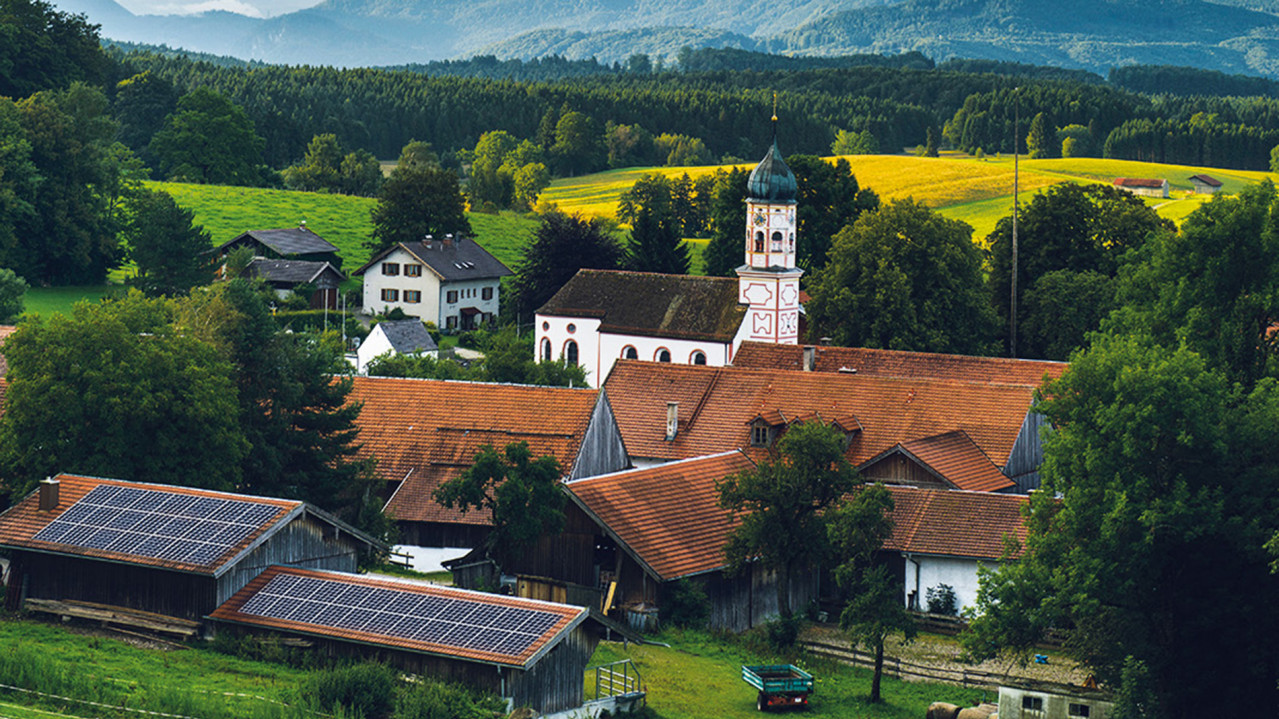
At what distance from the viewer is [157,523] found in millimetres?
39938

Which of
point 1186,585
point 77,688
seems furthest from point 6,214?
point 1186,585

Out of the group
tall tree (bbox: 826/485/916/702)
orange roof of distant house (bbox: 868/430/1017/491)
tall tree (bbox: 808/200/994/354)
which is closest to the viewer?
tall tree (bbox: 826/485/916/702)

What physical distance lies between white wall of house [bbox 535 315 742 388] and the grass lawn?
3829 centimetres

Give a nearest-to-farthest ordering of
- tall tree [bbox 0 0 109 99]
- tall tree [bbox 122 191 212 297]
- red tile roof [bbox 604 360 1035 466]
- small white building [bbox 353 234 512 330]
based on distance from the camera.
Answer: red tile roof [bbox 604 360 1035 466] → tall tree [bbox 122 191 212 297] → tall tree [bbox 0 0 109 99] → small white building [bbox 353 234 512 330]

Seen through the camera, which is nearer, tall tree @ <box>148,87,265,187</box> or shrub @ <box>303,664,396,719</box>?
shrub @ <box>303,664,396,719</box>

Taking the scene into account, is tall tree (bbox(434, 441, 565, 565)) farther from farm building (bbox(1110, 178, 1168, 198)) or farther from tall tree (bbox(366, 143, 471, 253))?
farm building (bbox(1110, 178, 1168, 198))

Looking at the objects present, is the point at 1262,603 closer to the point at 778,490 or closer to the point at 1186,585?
the point at 1186,585

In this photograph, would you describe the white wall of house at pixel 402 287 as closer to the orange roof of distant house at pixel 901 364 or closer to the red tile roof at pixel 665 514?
the orange roof of distant house at pixel 901 364

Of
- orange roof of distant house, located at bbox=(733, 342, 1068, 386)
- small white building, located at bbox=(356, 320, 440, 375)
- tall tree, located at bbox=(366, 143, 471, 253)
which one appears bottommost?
small white building, located at bbox=(356, 320, 440, 375)

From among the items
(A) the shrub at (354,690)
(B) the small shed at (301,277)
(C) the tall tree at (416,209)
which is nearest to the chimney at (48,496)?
(A) the shrub at (354,690)

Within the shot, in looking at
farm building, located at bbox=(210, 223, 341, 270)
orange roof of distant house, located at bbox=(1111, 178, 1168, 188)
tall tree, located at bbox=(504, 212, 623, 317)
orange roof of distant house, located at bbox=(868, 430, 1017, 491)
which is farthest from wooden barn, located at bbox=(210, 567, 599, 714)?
orange roof of distant house, located at bbox=(1111, 178, 1168, 188)

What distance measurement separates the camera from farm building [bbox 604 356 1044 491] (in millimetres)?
55750

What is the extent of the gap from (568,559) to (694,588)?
350 cm

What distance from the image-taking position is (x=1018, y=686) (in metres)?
39.4
